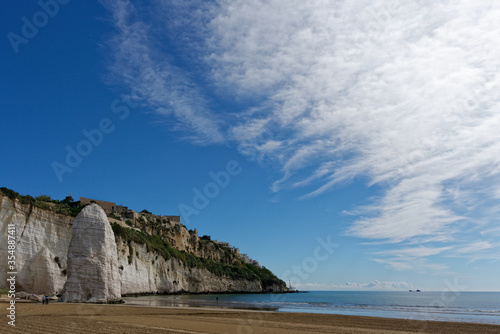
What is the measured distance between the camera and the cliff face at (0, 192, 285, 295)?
34469mm

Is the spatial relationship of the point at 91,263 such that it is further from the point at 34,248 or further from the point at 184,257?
the point at 184,257

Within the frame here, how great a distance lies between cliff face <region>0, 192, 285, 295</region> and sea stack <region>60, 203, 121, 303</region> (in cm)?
692

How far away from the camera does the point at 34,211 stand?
37812 mm

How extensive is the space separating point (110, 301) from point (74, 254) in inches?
213

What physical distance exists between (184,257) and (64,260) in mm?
47938

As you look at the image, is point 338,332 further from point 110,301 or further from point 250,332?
point 110,301

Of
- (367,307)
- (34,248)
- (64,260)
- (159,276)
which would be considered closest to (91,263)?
(34,248)

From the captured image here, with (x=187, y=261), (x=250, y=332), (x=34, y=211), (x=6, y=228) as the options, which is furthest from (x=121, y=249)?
(x=250, y=332)

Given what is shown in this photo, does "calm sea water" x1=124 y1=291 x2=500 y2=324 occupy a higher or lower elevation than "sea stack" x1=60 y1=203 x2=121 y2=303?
lower

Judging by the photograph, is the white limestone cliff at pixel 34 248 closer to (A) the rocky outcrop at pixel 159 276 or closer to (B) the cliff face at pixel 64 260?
(B) the cliff face at pixel 64 260

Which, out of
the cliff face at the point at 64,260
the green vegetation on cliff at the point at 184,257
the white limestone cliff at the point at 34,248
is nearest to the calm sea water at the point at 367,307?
the cliff face at the point at 64,260

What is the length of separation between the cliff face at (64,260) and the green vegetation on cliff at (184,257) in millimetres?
886

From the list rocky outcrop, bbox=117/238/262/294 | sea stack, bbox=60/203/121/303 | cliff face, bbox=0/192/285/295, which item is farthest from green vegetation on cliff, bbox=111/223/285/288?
sea stack, bbox=60/203/121/303

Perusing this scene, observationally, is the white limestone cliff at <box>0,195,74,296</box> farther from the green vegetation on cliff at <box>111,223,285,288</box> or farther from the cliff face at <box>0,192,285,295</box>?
the green vegetation on cliff at <box>111,223,285,288</box>
